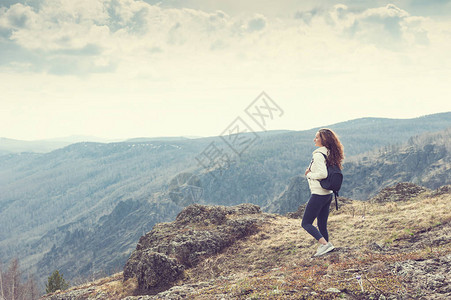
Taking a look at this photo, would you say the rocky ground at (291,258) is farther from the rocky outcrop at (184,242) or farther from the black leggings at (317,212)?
the black leggings at (317,212)

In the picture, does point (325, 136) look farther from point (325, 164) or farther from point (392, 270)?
point (392, 270)

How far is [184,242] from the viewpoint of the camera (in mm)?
18016

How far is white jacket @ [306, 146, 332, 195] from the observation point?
10.0 meters

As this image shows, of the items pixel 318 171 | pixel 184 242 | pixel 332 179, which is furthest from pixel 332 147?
pixel 184 242

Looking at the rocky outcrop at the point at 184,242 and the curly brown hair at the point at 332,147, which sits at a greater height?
the curly brown hair at the point at 332,147

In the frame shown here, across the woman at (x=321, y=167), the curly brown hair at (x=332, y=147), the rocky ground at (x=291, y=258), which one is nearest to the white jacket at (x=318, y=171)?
the woman at (x=321, y=167)

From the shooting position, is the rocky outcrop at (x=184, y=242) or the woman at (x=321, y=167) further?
the rocky outcrop at (x=184, y=242)

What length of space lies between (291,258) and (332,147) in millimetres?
6087

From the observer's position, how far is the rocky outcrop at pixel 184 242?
15.0m

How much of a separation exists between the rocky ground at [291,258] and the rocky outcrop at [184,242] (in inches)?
2.3

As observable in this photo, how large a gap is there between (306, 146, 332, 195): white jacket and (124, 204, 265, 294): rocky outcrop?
8.87 m

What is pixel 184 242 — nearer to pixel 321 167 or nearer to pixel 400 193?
pixel 321 167

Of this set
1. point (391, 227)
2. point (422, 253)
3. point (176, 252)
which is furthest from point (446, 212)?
point (176, 252)

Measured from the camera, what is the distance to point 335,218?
18219mm
